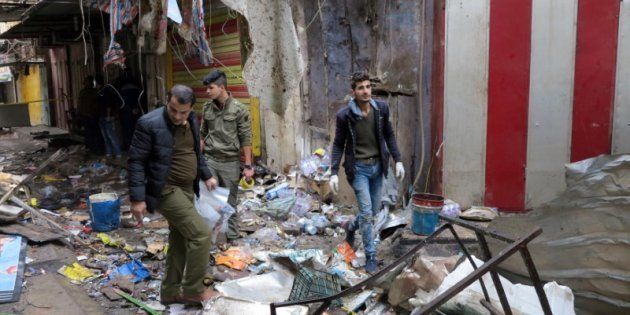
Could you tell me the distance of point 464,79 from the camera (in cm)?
666

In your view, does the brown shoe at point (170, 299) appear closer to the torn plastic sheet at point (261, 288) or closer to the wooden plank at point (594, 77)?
the torn plastic sheet at point (261, 288)

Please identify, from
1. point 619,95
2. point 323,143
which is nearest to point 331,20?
point 323,143

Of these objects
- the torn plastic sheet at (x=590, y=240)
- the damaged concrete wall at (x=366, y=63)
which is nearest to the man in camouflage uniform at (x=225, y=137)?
the damaged concrete wall at (x=366, y=63)

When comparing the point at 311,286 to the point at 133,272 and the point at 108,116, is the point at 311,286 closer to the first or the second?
the point at 133,272

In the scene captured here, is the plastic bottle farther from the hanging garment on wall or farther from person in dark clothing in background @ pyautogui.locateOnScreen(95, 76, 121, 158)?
person in dark clothing in background @ pyautogui.locateOnScreen(95, 76, 121, 158)

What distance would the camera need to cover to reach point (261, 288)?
4395 millimetres

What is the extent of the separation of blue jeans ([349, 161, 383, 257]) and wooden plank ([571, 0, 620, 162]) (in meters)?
2.90

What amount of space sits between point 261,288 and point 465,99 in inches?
152

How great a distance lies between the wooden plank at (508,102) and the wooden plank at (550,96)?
0.29 feet

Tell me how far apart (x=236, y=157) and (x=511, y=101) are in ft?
11.7

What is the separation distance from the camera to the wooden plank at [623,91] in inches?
235

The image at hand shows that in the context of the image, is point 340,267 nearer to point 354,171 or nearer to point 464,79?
point 354,171

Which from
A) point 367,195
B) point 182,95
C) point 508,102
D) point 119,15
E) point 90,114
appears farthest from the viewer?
point 90,114

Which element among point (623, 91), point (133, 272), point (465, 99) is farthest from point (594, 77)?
point (133, 272)
